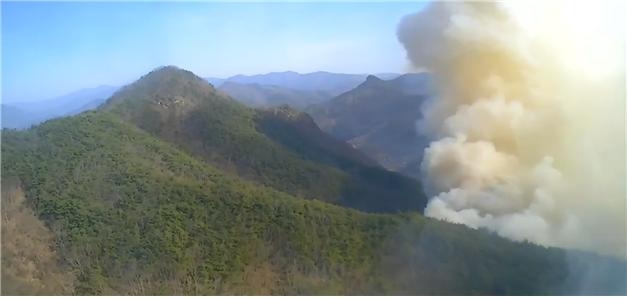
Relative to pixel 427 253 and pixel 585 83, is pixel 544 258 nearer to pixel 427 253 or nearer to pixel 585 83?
pixel 427 253

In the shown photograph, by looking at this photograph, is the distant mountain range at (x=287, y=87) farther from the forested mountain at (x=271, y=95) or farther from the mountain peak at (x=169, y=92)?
the mountain peak at (x=169, y=92)

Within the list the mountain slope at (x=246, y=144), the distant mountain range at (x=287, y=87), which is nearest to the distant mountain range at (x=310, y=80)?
the distant mountain range at (x=287, y=87)

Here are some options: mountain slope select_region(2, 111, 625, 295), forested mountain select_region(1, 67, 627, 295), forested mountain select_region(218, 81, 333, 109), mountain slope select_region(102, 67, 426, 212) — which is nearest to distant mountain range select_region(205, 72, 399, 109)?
forested mountain select_region(218, 81, 333, 109)

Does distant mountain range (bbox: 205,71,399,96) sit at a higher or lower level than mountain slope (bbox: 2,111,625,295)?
higher

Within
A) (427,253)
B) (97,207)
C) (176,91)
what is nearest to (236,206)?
(97,207)

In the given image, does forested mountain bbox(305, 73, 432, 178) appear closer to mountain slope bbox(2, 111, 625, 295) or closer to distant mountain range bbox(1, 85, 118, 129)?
mountain slope bbox(2, 111, 625, 295)

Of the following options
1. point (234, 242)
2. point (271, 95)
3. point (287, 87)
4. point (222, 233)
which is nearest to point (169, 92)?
point (271, 95)
